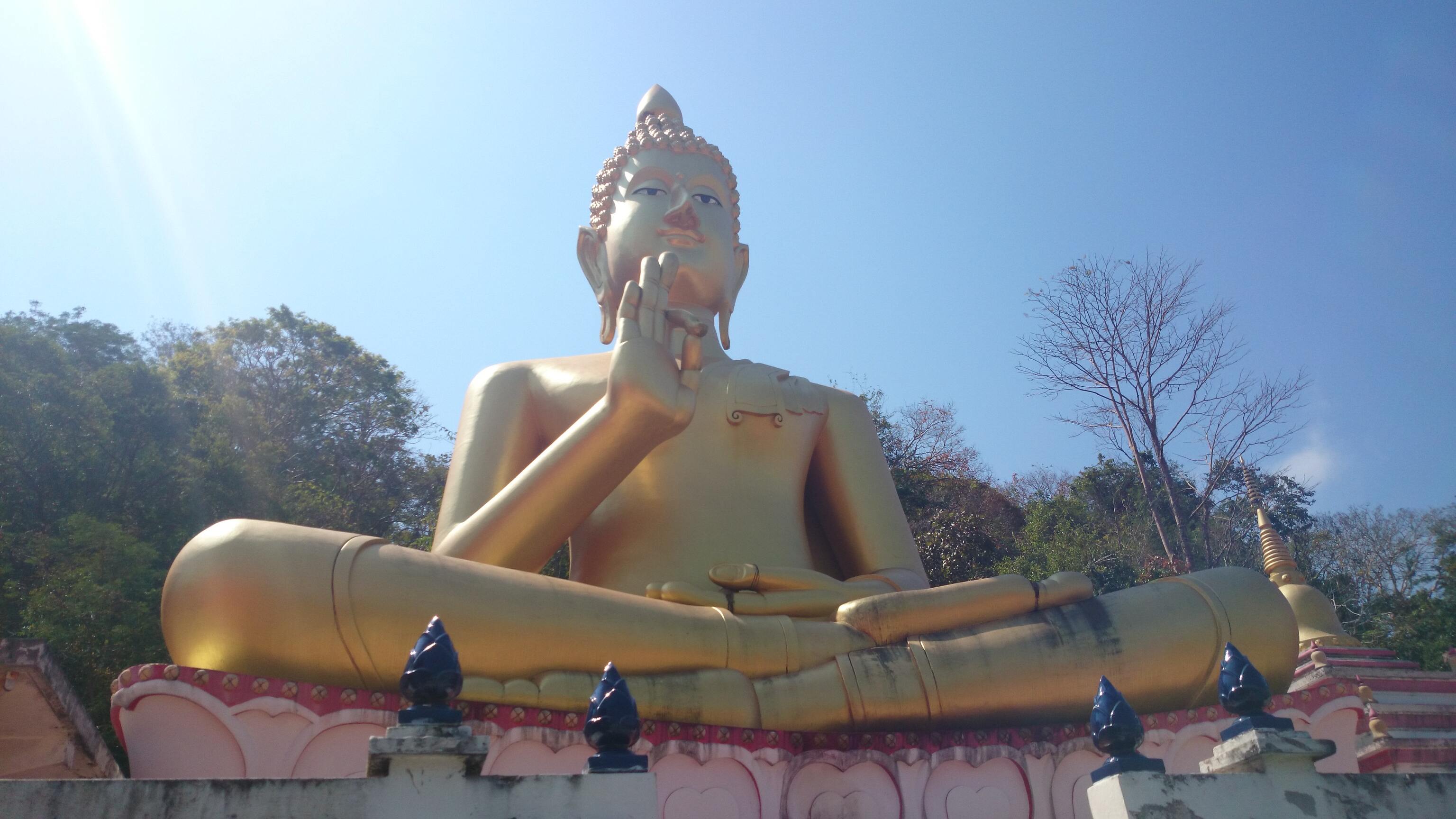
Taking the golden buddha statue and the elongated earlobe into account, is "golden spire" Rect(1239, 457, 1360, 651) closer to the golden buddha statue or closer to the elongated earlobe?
the golden buddha statue

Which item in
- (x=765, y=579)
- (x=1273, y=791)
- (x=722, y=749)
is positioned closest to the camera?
(x=1273, y=791)

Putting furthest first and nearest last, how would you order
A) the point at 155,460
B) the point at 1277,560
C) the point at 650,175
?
the point at 155,460, the point at 1277,560, the point at 650,175

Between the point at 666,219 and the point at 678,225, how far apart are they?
88 millimetres

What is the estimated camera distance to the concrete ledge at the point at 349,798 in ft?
7.91

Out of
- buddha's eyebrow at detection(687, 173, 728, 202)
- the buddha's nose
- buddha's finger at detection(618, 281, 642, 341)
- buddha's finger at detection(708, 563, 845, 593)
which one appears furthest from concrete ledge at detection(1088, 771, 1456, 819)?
buddha's eyebrow at detection(687, 173, 728, 202)

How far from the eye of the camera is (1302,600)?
10.1 metres

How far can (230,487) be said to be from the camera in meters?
12.6

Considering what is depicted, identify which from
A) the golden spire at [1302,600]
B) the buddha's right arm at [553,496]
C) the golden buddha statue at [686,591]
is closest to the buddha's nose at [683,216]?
the golden buddha statue at [686,591]

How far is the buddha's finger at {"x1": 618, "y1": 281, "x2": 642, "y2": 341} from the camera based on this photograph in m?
5.61

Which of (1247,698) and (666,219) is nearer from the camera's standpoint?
(1247,698)

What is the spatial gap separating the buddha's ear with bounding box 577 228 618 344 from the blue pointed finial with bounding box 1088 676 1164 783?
5176 millimetres

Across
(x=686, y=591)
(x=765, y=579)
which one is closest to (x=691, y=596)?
(x=686, y=591)

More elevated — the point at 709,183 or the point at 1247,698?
the point at 709,183

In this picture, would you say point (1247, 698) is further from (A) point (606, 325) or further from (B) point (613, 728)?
(A) point (606, 325)
